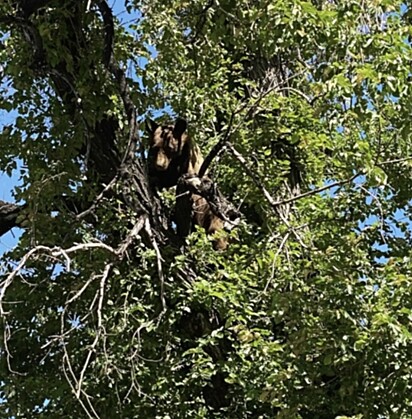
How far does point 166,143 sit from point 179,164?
0.17 m

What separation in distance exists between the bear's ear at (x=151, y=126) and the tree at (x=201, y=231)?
0.09 meters

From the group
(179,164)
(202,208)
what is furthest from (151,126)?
(202,208)

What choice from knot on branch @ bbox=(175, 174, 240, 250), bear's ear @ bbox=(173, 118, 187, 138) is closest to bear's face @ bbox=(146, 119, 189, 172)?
bear's ear @ bbox=(173, 118, 187, 138)

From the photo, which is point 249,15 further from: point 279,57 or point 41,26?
point 279,57

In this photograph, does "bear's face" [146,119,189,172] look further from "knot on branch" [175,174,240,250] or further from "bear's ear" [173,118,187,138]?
"knot on branch" [175,174,240,250]

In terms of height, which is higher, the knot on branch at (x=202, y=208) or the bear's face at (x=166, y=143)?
the bear's face at (x=166, y=143)

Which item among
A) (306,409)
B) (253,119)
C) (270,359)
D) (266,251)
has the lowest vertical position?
(306,409)

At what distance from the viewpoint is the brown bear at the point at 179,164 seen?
5434 millimetres

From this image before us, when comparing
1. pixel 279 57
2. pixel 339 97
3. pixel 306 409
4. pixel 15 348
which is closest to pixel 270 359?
pixel 306 409

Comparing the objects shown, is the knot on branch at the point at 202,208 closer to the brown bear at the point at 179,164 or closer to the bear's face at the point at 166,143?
the brown bear at the point at 179,164

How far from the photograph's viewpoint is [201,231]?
5.10 m

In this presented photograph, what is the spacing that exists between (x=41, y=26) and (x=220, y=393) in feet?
7.86

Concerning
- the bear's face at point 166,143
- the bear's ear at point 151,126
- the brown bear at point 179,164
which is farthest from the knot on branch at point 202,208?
the bear's ear at point 151,126

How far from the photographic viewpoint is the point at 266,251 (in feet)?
16.3
